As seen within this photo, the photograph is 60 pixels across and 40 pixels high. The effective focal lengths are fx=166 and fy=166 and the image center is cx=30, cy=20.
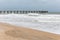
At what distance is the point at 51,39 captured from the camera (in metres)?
9.08

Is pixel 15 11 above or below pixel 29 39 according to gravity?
below

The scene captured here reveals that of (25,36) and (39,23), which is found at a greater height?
(25,36)

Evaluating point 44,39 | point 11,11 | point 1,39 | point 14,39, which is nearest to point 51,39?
point 44,39

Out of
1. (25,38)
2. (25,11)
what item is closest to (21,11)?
(25,11)

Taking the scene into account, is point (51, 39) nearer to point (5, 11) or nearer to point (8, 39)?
point (8, 39)

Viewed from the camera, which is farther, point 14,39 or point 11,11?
point 11,11

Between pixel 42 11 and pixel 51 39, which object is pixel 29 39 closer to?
pixel 51 39

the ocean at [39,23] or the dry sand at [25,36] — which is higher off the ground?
the dry sand at [25,36]

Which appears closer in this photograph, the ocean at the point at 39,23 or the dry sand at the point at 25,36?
the dry sand at the point at 25,36

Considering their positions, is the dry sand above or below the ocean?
above

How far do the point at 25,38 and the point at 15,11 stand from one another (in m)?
68.1

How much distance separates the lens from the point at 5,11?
7538 centimetres

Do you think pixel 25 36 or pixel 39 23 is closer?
pixel 25 36

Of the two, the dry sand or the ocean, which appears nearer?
the dry sand
